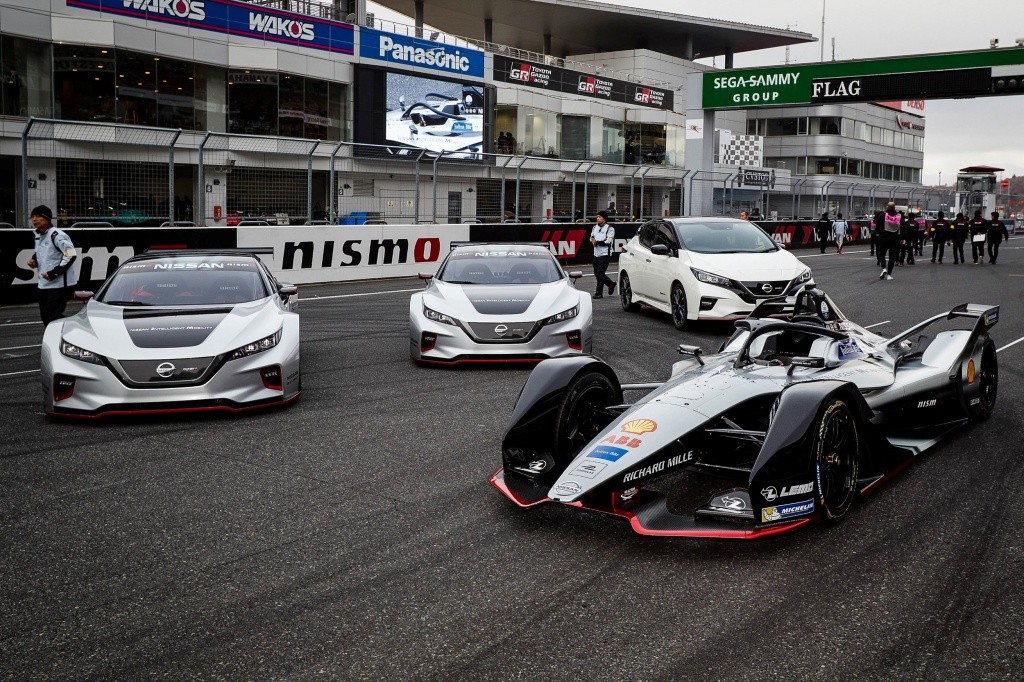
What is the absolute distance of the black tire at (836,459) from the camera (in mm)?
4949

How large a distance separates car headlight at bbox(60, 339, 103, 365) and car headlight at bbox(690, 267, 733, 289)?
786 cm

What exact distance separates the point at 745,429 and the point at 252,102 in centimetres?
3464

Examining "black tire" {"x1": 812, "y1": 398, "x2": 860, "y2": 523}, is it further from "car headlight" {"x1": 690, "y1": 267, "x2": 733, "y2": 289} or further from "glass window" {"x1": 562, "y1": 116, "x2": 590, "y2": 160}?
"glass window" {"x1": 562, "y1": 116, "x2": 590, "y2": 160}

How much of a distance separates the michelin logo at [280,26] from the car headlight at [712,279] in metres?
29.0

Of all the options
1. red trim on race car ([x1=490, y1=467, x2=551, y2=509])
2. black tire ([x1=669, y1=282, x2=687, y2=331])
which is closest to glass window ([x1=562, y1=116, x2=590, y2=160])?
black tire ([x1=669, y1=282, x2=687, y2=331])

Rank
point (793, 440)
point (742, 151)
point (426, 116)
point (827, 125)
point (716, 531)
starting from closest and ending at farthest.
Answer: point (716, 531), point (793, 440), point (426, 116), point (742, 151), point (827, 125)

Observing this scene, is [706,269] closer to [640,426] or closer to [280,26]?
[640,426]

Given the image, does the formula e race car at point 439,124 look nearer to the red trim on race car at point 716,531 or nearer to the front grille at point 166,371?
the front grille at point 166,371

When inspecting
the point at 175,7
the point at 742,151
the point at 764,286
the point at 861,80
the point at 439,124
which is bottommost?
the point at 764,286

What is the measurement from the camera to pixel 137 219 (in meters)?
17.8

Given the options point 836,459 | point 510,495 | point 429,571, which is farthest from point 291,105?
point 429,571

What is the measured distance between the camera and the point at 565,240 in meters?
27.2

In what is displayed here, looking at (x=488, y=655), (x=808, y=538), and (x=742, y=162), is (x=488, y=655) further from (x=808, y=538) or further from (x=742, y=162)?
(x=742, y=162)

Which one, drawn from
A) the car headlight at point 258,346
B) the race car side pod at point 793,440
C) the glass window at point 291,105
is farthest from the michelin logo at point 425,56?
the race car side pod at point 793,440
